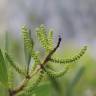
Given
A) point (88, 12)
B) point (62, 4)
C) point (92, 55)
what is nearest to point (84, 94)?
point (92, 55)

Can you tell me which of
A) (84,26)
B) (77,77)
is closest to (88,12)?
(84,26)

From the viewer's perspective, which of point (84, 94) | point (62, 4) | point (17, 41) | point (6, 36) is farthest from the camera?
point (62, 4)

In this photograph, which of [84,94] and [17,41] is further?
[17,41]

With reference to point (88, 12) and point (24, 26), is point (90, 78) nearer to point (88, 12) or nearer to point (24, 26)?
point (24, 26)

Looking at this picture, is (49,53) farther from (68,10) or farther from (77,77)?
(68,10)

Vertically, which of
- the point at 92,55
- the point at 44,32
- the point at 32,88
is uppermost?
the point at 44,32

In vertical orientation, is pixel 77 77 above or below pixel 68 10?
above

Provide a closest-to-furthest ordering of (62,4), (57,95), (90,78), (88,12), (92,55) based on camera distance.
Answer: (57,95) < (90,78) < (92,55) < (88,12) < (62,4)
